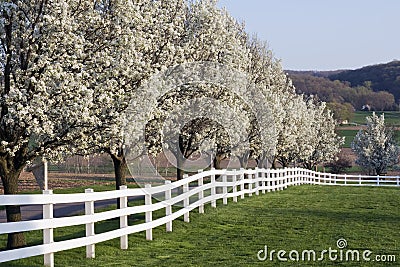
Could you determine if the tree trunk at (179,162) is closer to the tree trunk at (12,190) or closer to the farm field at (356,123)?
the tree trunk at (12,190)

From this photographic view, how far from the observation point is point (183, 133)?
2409cm

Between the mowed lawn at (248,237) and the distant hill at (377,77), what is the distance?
144312mm

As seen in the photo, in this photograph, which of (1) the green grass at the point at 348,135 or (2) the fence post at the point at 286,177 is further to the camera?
(1) the green grass at the point at 348,135

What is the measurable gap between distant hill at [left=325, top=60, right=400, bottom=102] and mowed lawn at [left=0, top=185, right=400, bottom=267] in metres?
144

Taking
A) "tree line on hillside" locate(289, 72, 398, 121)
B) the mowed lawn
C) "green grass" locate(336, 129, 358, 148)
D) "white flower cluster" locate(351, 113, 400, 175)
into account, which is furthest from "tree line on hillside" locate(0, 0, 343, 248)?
"tree line on hillside" locate(289, 72, 398, 121)

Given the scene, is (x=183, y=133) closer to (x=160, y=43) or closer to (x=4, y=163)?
(x=160, y=43)

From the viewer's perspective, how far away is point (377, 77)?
177375 mm

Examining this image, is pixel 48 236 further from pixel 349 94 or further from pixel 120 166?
pixel 349 94

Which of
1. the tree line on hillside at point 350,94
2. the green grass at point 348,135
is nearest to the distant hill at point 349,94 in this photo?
the tree line on hillside at point 350,94

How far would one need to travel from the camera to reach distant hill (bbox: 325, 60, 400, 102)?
16688 cm

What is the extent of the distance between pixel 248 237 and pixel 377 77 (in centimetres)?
16999

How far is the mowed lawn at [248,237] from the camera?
11.3m

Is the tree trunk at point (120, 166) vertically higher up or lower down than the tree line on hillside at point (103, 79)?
lower down

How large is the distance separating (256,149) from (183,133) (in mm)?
12614
